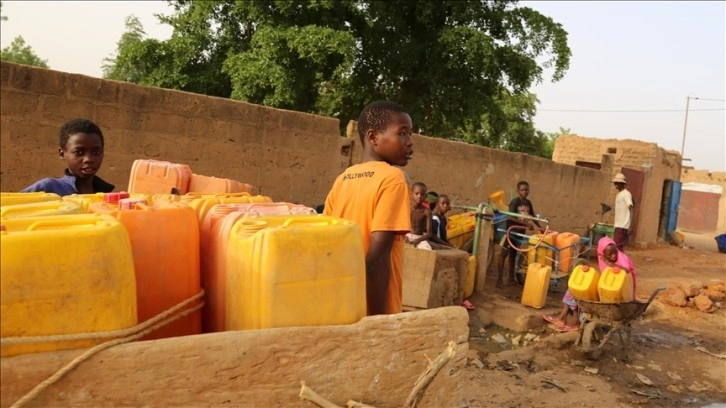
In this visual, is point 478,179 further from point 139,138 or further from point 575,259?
point 139,138

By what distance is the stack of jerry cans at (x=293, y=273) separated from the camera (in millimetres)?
1340

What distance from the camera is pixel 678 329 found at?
762cm

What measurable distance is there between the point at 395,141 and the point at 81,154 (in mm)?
1647

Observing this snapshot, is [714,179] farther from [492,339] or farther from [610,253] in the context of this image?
[492,339]

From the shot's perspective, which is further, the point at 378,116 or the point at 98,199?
the point at 378,116

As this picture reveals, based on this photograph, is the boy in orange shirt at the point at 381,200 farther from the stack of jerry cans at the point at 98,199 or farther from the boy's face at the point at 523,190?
the boy's face at the point at 523,190

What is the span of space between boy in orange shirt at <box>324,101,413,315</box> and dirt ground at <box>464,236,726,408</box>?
112 inches

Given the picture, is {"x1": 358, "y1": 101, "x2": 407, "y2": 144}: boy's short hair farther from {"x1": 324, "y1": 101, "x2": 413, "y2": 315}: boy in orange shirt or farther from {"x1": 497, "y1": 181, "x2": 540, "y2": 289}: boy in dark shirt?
{"x1": 497, "y1": 181, "x2": 540, "y2": 289}: boy in dark shirt

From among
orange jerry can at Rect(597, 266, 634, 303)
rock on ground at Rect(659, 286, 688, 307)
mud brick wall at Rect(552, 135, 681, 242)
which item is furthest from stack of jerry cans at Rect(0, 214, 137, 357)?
mud brick wall at Rect(552, 135, 681, 242)

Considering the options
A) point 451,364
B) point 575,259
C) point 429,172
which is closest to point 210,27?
point 429,172

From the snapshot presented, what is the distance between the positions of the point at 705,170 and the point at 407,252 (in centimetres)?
2903

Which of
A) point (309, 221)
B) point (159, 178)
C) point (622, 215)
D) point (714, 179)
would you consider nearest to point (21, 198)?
point (309, 221)

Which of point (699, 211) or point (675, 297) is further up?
point (699, 211)

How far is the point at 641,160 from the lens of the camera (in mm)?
17234
